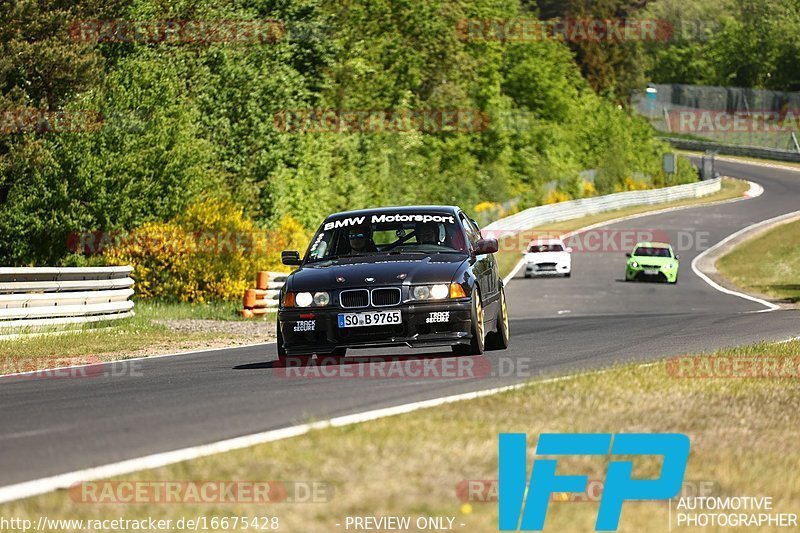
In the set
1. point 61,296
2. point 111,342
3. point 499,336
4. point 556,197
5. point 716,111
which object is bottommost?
point 556,197

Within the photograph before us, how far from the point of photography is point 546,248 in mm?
42094

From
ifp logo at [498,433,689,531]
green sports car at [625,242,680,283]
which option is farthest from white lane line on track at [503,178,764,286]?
ifp logo at [498,433,689,531]

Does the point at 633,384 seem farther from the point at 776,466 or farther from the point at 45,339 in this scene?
the point at 45,339

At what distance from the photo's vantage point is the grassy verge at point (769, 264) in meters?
38.6

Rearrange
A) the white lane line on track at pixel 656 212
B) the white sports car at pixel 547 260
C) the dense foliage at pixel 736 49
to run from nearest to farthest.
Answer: the white sports car at pixel 547 260, the white lane line on track at pixel 656 212, the dense foliage at pixel 736 49

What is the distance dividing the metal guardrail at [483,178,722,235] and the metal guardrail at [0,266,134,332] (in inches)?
1402

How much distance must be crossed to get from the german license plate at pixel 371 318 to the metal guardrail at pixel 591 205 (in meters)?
45.3

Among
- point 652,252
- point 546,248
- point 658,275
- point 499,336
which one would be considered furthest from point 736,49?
point 499,336

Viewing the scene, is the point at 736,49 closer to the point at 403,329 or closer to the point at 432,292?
the point at 432,292

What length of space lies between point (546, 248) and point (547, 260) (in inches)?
21.0

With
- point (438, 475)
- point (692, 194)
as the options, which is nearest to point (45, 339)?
point (438, 475)

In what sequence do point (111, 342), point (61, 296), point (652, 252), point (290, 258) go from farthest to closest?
point (652, 252)
point (61, 296)
point (111, 342)
point (290, 258)

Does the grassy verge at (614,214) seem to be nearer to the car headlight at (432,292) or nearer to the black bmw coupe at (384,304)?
the black bmw coupe at (384,304)

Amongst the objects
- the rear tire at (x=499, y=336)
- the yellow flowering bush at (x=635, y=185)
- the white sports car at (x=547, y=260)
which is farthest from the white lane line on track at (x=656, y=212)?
the rear tire at (x=499, y=336)
